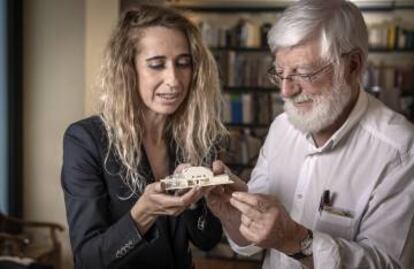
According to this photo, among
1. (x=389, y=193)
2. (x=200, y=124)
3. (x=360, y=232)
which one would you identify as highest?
(x=200, y=124)

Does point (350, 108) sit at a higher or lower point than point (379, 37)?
lower

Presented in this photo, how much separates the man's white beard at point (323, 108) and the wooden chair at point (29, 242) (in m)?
2.65

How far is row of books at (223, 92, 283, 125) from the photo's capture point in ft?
15.2

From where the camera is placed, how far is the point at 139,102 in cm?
144

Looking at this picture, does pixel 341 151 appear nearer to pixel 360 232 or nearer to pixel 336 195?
pixel 336 195

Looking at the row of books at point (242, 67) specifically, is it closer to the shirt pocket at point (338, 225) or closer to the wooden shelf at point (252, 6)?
the wooden shelf at point (252, 6)

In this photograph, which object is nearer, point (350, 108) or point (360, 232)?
point (360, 232)

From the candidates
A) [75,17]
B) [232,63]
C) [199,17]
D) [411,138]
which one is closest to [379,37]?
[232,63]

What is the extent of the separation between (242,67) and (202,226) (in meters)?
3.40

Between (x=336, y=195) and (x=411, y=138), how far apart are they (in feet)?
0.83

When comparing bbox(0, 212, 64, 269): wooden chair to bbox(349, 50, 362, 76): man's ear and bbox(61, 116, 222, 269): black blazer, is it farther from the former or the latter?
bbox(349, 50, 362, 76): man's ear

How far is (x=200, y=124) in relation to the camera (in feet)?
4.91

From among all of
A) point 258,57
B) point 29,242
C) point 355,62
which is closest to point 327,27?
point 355,62

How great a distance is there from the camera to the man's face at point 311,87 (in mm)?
1298
